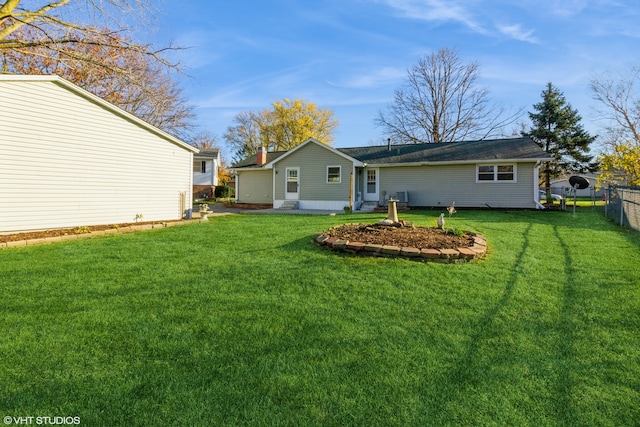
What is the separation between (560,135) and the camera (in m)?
25.8

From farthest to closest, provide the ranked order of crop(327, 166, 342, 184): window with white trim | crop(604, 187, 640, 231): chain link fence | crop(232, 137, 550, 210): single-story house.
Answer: crop(327, 166, 342, 184): window with white trim, crop(232, 137, 550, 210): single-story house, crop(604, 187, 640, 231): chain link fence

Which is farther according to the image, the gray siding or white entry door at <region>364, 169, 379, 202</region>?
white entry door at <region>364, 169, 379, 202</region>

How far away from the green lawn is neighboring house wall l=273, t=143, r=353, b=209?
1226cm

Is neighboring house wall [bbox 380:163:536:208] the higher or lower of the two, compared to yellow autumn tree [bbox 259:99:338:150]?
lower

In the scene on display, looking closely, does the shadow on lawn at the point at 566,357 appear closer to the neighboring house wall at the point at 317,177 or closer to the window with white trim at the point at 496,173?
the window with white trim at the point at 496,173

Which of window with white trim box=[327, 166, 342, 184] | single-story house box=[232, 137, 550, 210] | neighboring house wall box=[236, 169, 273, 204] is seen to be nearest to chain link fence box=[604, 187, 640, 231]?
single-story house box=[232, 137, 550, 210]

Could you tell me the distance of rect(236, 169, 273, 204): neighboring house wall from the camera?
68.5ft

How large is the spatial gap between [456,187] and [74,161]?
15.2m

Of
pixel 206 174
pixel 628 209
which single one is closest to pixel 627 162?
pixel 628 209

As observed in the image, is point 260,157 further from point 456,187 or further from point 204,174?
point 456,187

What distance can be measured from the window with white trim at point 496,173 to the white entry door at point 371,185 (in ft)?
16.5

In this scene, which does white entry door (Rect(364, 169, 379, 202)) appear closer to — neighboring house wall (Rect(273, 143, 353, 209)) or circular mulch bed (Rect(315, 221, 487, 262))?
neighboring house wall (Rect(273, 143, 353, 209))

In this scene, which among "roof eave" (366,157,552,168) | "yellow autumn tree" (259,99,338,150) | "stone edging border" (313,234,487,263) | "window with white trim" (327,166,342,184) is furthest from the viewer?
"yellow autumn tree" (259,99,338,150)

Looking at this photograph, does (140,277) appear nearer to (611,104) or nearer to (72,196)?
(72,196)
